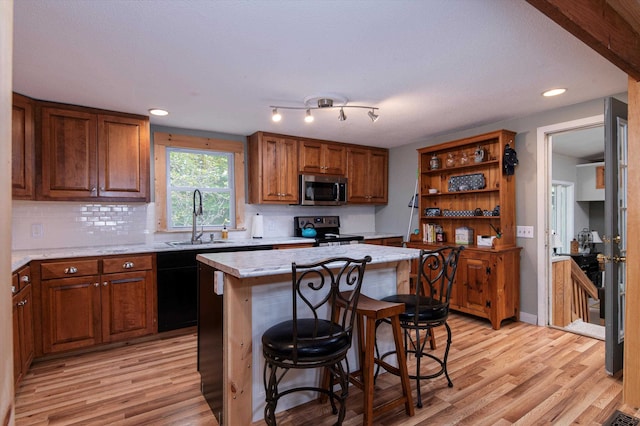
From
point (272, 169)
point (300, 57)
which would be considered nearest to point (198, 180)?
point (272, 169)

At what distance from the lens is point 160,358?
2.96 metres

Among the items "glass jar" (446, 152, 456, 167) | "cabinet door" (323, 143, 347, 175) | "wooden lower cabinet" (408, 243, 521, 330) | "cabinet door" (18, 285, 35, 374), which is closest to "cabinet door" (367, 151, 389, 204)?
"cabinet door" (323, 143, 347, 175)

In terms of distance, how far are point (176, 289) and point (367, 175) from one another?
3.12m

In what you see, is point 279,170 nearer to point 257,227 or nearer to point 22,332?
point 257,227

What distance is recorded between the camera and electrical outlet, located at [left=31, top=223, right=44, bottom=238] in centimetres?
324

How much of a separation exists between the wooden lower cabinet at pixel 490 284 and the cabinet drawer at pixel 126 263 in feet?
11.0

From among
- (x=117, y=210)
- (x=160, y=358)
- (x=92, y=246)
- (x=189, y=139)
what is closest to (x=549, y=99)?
(x=189, y=139)

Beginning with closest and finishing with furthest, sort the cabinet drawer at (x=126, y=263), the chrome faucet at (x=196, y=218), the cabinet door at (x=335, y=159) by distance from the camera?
1. the cabinet drawer at (x=126, y=263)
2. the chrome faucet at (x=196, y=218)
3. the cabinet door at (x=335, y=159)

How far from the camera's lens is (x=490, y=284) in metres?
3.58

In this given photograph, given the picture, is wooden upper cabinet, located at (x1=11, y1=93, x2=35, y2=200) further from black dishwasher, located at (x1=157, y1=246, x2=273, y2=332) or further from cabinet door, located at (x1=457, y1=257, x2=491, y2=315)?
cabinet door, located at (x1=457, y1=257, x2=491, y2=315)

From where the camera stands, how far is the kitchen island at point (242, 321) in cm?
183

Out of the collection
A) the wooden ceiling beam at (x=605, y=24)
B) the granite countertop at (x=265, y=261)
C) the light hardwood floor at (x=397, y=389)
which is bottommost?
the light hardwood floor at (x=397, y=389)

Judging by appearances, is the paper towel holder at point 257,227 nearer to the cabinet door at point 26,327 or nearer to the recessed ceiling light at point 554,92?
the cabinet door at point 26,327

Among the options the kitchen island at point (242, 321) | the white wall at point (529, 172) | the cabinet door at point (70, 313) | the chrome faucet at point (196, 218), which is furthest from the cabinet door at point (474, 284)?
the cabinet door at point (70, 313)
